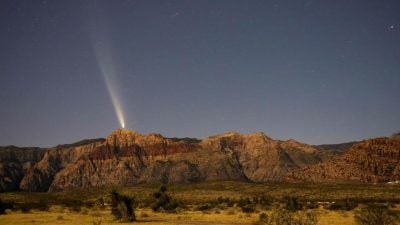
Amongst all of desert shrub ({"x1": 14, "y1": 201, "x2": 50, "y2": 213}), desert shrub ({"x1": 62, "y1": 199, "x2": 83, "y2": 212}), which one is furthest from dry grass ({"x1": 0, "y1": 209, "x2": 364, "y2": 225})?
desert shrub ({"x1": 14, "y1": 201, "x2": 50, "y2": 213})

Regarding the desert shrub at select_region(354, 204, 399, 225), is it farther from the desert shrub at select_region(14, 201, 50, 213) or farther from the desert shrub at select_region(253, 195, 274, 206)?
the desert shrub at select_region(14, 201, 50, 213)

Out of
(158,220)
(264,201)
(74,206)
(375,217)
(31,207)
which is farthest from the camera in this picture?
(264,201)

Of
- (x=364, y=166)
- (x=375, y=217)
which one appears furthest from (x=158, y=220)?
(x=364, y=166)

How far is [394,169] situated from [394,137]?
26.0 metres

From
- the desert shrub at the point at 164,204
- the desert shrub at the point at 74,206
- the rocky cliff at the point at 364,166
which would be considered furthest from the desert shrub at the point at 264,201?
the rocky cliff at the point at 364,166

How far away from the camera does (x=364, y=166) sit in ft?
556

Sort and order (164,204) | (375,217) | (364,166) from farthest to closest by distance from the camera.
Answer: (364,166), (164,204), (375,217)

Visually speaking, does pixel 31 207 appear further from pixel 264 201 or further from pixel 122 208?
pixel 264 201

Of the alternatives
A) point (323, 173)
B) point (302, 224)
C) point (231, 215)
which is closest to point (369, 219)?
point (302, 224)

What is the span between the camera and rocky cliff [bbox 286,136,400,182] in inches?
6476

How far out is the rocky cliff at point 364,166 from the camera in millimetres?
164500

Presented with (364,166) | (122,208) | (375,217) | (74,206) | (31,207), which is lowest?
(375,217)

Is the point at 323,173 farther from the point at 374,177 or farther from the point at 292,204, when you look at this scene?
the point at 292,204

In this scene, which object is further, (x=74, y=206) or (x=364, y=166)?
(x=364, y=166)
